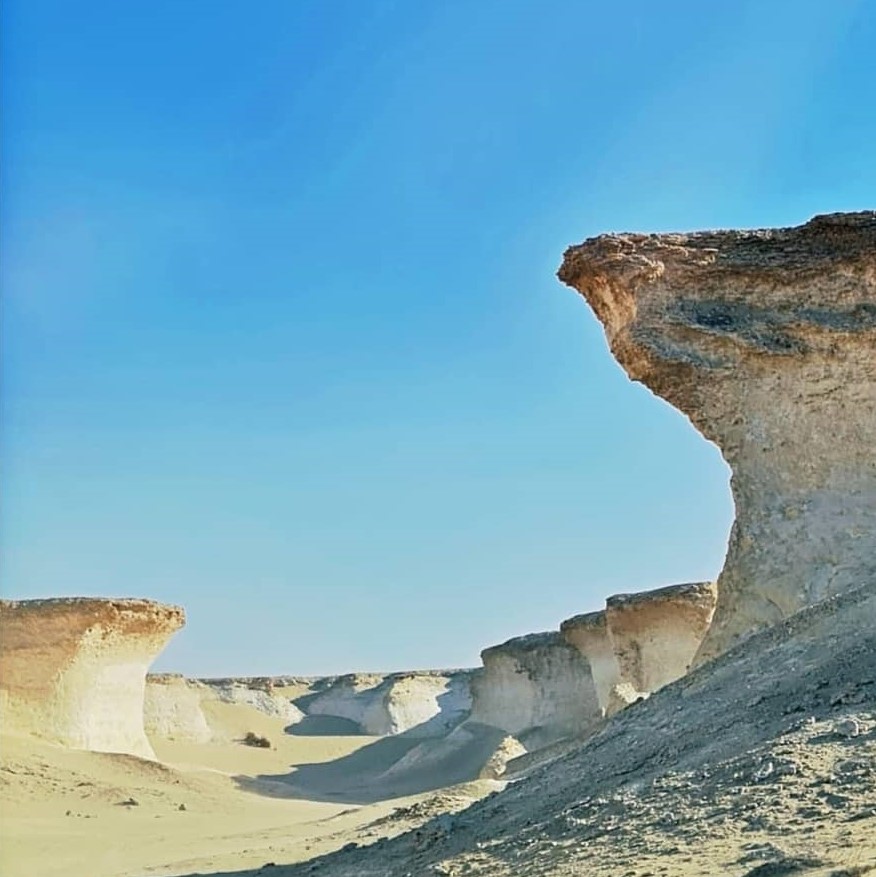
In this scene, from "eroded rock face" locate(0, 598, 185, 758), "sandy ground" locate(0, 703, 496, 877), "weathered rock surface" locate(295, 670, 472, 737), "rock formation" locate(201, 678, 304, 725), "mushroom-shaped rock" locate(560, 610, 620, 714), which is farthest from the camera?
"rock formation" locate(201, 678, 304, 725)

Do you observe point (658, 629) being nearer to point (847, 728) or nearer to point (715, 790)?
point (847, 728)

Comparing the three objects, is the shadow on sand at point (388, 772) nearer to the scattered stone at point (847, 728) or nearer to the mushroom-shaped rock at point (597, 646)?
the mushroom-shaped rock at point (597, 646)

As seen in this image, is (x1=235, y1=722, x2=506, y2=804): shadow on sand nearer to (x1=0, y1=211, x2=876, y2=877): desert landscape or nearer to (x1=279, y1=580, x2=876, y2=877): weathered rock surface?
(x1=0, y1=211, x2=876, y2=877): desert landscape

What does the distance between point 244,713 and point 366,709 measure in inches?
290

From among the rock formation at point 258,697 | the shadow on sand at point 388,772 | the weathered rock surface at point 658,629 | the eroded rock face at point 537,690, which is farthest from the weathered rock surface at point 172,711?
the weathered rock surface at point 658,629

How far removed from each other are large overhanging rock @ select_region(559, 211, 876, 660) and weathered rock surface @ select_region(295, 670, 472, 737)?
82.7 feet

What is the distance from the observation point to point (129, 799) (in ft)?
44.4

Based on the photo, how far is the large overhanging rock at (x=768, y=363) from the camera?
9.84m

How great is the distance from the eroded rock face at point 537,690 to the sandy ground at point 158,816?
15.4ft

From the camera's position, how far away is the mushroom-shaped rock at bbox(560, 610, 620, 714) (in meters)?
20.9

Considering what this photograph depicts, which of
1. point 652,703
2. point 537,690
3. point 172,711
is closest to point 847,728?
point 652,703

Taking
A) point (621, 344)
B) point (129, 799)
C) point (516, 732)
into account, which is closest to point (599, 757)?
point (621, 344)

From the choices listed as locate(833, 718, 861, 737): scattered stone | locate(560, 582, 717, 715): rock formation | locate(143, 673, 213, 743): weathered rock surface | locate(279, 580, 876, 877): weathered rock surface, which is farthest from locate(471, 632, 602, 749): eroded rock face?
locate(833, 718, 861, 737): scattered stone

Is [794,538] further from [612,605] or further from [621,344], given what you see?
[612,605]
